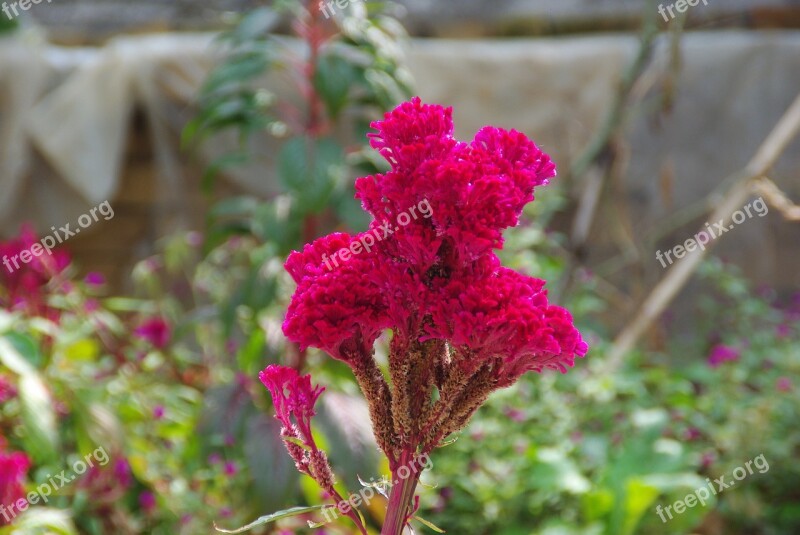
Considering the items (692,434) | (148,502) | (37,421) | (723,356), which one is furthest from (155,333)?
(723,356)

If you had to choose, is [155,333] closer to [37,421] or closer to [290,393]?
[37,421]

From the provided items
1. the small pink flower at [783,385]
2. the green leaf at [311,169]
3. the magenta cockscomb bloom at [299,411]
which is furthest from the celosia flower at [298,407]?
the small pink flower at [783,385]

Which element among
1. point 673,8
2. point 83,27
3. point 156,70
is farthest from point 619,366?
point 83,27

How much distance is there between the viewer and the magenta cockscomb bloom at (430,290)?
0.85 meters

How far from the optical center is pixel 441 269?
903 millimetres

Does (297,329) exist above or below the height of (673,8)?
below

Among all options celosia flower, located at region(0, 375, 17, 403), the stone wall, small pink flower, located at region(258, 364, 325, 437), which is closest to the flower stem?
small pink flower, located at region(258, 364, 325, 437)

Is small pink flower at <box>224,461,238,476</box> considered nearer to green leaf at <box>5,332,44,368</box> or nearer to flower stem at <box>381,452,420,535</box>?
green leaf at <box>5,332,44,368</box>

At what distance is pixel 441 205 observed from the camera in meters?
0.86

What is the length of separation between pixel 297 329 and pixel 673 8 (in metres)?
3.16

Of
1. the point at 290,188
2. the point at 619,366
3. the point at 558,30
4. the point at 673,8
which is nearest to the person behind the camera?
the point at 290,188

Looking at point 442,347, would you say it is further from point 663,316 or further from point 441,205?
point 663,316

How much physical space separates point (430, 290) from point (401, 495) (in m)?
0.22

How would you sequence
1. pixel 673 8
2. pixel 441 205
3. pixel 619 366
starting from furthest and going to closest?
1. pixel 673 8
2. pixel 619 366
3. pixel 441 205
